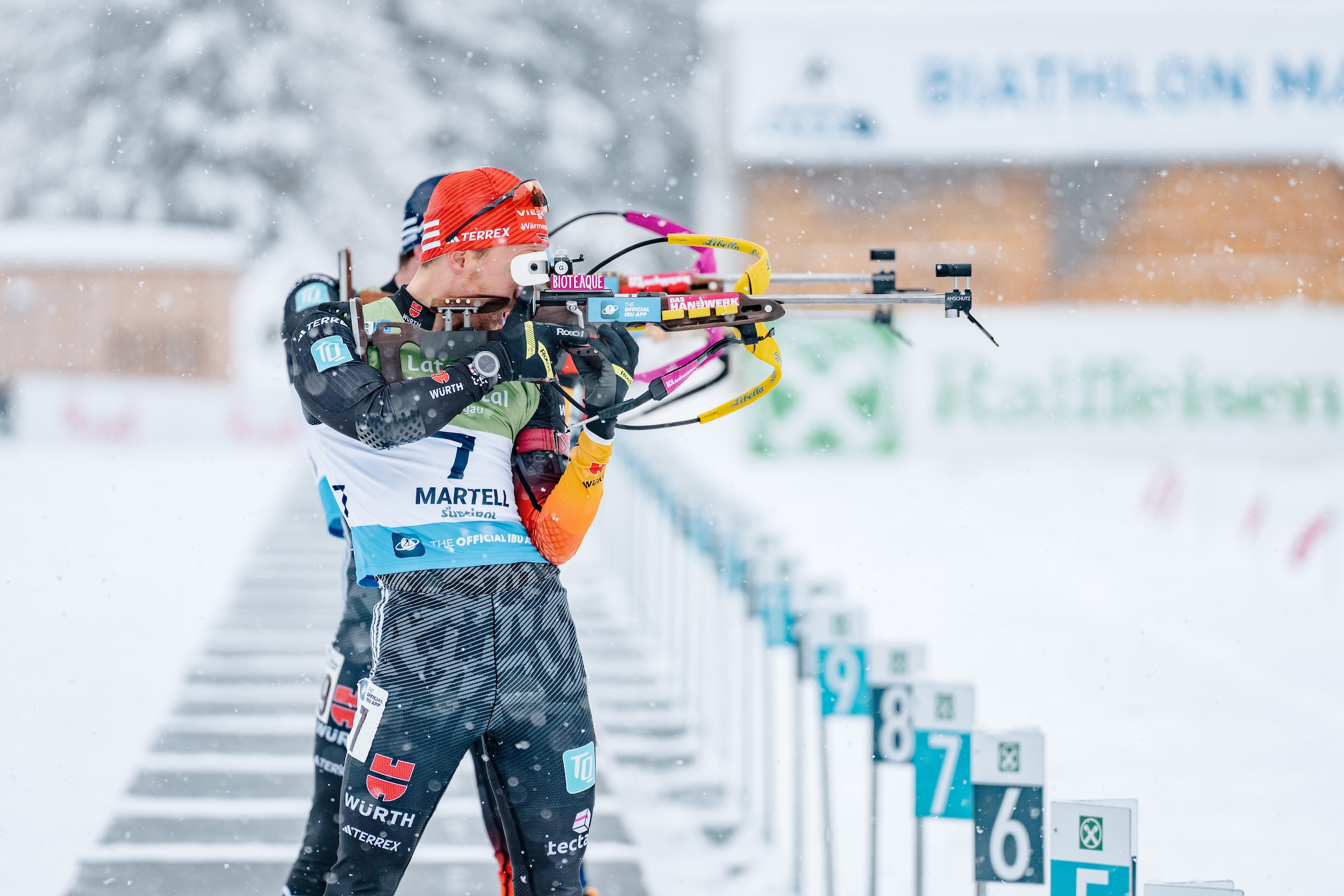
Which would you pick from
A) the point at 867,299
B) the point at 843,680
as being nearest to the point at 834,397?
the point at 843,680

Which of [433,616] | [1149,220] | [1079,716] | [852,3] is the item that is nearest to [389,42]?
[852,3]

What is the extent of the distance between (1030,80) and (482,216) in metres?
18.4

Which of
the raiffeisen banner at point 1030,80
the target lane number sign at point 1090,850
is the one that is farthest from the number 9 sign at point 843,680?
the raiffeisen banner at point 1030,80

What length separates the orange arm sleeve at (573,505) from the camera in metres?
2.63

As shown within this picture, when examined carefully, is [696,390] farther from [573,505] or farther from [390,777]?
[390,777]

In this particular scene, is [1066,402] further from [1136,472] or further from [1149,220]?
[1149,220]

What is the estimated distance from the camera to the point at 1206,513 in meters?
13.4

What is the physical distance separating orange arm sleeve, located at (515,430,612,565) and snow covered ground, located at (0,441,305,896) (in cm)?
267

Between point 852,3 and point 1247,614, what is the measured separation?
40.9 ft

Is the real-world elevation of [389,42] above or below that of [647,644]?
above

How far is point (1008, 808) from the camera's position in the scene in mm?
3133

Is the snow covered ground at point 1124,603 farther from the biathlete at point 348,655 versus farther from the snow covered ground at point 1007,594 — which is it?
the biathlete at point 348,655

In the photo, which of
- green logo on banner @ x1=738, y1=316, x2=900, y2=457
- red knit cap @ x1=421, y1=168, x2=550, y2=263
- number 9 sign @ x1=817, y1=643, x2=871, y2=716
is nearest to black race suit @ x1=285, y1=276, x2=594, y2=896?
red knit cap @ x1=421, y1=168, x2=550, y2=263

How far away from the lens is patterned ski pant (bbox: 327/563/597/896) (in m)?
2.61
